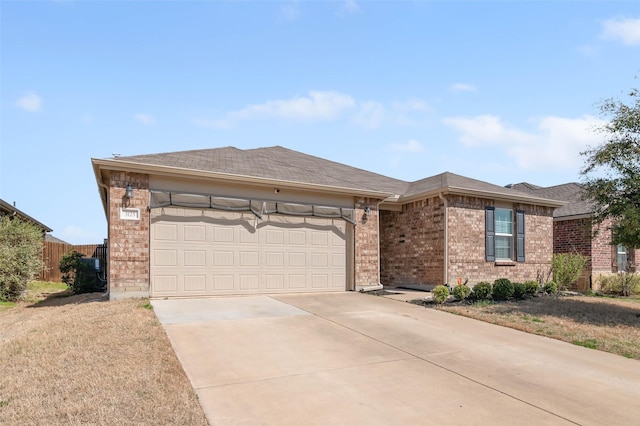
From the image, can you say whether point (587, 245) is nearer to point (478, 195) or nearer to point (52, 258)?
point (478, 195)

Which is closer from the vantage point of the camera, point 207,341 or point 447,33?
point 207,341

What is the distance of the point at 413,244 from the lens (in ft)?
46.2

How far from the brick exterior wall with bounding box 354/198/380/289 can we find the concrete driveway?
4104 millimetres

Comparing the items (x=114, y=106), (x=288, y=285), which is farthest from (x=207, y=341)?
(x=114, y=106)

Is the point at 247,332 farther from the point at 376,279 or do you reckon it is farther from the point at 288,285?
the point at 376,279

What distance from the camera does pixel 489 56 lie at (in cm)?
924

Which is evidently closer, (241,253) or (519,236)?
(241,253)

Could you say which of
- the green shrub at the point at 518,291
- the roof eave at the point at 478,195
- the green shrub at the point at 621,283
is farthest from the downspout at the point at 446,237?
the green shrub at the point at 621,283

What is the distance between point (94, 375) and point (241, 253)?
642 centimetres

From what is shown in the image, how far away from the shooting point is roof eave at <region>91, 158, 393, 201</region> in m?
9.41

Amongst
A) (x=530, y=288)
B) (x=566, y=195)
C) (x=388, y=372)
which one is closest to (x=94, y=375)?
(x=388, y=372)

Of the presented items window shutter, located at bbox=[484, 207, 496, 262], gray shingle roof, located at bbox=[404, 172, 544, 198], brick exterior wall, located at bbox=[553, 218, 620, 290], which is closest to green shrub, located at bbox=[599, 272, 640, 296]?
brick exterior wall, located at bbox=[553, 218, 620, 290]

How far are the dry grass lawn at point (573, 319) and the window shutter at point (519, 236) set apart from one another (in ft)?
8.79

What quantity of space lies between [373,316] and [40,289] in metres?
14.5
